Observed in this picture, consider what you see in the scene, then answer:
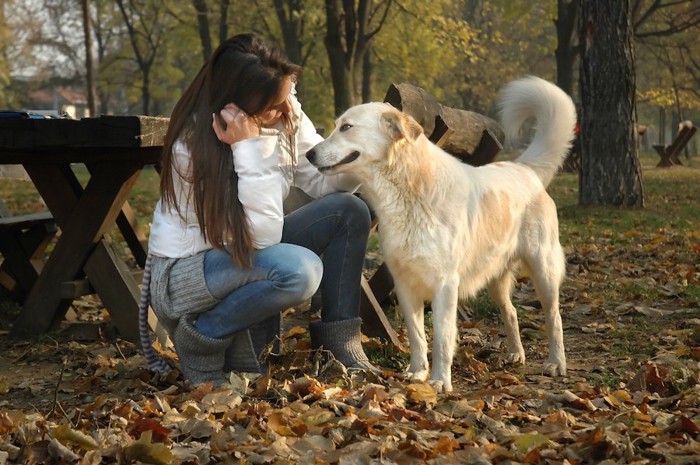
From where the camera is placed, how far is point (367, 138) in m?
4.07

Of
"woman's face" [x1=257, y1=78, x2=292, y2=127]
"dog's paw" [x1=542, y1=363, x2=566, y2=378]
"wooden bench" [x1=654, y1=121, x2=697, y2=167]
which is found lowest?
"wooden bench" [x1=654, y1=121, x2=697, y2=167]

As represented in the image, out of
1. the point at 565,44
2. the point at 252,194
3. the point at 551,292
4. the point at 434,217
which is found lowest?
the point at 551,292

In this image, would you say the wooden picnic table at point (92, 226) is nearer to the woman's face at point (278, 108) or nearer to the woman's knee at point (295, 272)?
the woman's face at point (278, 108)

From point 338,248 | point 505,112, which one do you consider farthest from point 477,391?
point 505,112

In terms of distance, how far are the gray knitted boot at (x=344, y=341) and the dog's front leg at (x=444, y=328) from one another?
0.95ft

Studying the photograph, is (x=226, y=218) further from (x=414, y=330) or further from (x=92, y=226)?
(x=92, y=226)

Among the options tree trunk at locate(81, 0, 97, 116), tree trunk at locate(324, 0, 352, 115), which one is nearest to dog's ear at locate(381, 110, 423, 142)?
tree trunk at locate(324, 0, 352, 115)

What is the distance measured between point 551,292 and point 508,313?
11.7 inches

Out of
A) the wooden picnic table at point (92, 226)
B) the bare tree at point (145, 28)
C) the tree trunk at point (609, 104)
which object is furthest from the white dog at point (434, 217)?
the bare tree at point (145, 28)

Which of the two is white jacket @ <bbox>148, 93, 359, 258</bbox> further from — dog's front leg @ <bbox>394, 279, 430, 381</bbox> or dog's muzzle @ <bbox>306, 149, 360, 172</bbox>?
dog's front leg @ <bbox>394, 279, 430, 381</bbox>

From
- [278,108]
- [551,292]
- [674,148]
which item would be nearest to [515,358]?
[551,292]

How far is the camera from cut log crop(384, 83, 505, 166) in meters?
4.56

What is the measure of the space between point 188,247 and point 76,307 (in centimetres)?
271

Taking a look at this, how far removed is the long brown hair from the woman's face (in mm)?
31
